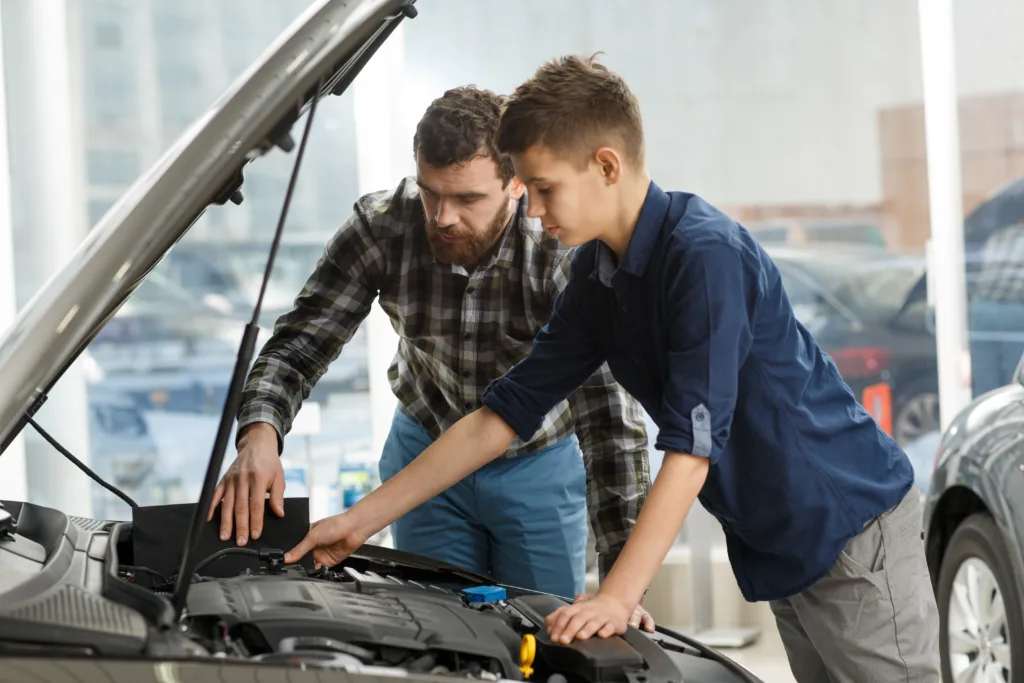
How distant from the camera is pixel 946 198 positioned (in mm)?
4828

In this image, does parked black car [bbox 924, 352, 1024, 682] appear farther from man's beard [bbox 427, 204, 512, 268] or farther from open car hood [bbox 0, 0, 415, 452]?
open car hood [bbox 0, 0, 415, 452]

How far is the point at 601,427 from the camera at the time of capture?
2244mm

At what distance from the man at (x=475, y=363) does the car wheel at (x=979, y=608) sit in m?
1.22

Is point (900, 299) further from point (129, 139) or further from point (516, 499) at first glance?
point (129, 139)

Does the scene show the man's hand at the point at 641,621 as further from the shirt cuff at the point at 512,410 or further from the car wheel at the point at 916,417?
the car wheel at the point at 916,417

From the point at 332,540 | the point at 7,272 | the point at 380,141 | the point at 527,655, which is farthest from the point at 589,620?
the point at 7,272

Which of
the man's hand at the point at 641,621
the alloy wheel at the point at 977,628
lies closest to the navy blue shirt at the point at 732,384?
the man's hand at the point at 641,621

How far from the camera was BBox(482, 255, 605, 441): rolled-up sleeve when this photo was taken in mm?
1843

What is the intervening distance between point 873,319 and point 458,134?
11.5ft

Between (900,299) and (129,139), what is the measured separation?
11.7 feet

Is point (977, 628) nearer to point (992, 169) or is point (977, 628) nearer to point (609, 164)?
point (609, 164)

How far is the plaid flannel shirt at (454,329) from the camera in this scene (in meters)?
2.19

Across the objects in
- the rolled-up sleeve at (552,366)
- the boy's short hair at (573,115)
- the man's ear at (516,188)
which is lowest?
the rolled-up sleeve at (552,366)

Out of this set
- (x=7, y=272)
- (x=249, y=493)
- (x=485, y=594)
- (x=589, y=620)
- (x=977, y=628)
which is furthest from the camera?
(x=7, y=272)
